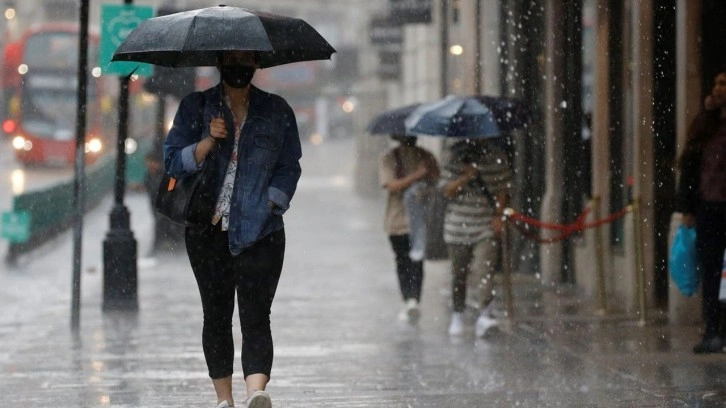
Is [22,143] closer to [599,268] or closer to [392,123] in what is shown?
[392,123]

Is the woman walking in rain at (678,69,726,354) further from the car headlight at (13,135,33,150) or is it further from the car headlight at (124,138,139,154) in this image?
the car headlight at (13,135,33,150)

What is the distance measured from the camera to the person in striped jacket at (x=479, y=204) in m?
11.1

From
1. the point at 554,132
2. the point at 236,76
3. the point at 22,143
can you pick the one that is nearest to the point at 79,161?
the point at 236,76

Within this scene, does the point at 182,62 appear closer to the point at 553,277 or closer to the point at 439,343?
the point at 439,343

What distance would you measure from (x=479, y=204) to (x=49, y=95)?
96.8 feet

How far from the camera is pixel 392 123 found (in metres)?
12.5

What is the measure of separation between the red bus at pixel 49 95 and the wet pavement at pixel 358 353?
22.0m

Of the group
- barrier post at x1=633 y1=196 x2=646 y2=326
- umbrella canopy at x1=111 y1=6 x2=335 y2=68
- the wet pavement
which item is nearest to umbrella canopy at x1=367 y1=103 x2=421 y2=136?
the wet pavement

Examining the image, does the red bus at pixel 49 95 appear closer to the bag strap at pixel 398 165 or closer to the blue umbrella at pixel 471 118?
the bag strap at pixel 398 165

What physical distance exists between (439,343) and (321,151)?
63.3 m

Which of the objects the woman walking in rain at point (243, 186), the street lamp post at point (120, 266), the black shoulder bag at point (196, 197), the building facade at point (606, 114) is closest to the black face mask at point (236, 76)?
the woman walking in rain at point (243, 186)

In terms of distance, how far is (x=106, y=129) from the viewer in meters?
42.4

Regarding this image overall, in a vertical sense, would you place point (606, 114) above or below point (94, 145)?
above

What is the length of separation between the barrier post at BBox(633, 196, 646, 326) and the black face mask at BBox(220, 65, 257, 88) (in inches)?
214
